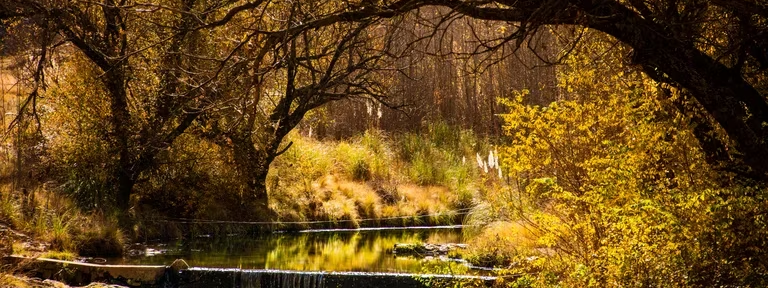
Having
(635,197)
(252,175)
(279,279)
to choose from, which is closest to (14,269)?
(279,279)

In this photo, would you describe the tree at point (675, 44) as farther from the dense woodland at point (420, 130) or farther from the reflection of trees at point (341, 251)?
the reflection of trees at point (341, 251)

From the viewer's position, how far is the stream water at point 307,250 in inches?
465

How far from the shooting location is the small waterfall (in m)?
10.7

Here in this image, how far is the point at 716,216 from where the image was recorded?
215 inches

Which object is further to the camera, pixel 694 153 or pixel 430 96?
pixel 430 96

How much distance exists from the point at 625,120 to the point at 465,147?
13.1m

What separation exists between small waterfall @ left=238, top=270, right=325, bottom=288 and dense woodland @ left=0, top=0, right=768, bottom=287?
2072mm

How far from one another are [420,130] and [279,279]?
10606 mm

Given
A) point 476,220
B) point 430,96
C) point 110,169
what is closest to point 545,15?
point 476,220

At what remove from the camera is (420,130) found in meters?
21.1

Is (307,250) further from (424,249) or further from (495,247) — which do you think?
(495,247)

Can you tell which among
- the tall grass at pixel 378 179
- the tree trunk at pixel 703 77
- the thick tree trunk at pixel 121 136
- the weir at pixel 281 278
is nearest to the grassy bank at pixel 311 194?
the tall grass at pixel 378 179

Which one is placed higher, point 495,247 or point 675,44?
point 675,44

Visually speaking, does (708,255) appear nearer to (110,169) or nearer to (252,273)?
(252,273)
